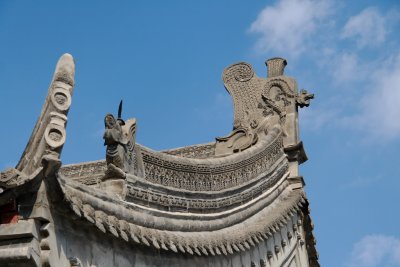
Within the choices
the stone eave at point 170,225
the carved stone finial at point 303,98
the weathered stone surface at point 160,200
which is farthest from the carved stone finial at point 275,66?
the stone eave at point 170,225

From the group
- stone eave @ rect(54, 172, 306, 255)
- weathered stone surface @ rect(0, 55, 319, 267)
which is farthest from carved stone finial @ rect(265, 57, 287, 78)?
stone eave @ rect(54, 172, 306, 255)

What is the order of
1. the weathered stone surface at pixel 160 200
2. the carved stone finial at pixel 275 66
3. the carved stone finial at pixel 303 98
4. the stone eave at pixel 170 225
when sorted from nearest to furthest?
the weathered stone surface at pixel 160 200
the stone eave at pixel 170 225
the carved stone finial at pixel 303 98
the carved stone finial at pixel 275 66

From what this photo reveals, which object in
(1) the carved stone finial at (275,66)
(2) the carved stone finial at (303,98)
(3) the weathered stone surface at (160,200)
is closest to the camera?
(3) the weathered stone surface at (160,200)

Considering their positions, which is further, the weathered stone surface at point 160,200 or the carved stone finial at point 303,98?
the carved stone finial at point 303,98

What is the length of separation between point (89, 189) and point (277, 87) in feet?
29.9

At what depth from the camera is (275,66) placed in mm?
16219

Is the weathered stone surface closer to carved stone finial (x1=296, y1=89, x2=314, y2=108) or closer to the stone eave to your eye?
the stone eave

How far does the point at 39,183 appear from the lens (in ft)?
20.9

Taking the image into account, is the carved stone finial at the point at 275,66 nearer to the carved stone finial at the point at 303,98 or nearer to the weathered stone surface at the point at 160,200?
the carved stone finial at the point at 303,98

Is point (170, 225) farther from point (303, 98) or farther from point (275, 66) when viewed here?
point (275, 66)

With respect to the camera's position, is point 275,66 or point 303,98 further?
point 275,66

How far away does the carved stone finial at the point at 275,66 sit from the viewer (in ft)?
52.6

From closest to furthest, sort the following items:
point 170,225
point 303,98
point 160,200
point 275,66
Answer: point 170,225 < point 160,200 < point 303,98 < point 275,66

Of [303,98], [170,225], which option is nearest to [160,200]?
[170,225]
